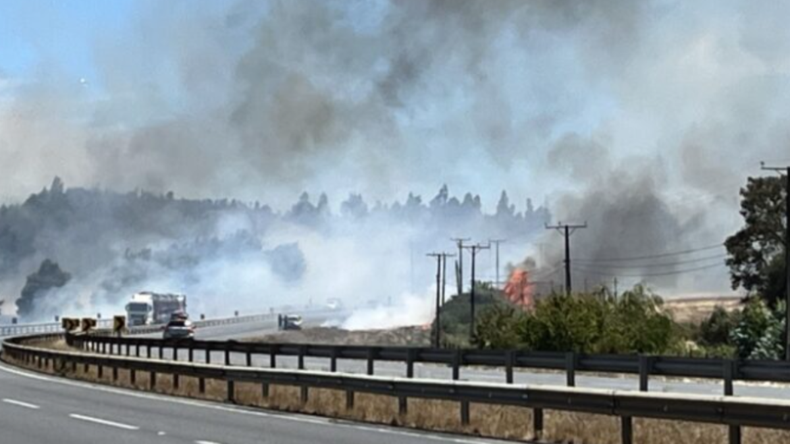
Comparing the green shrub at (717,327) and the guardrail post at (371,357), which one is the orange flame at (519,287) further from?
the guardrail post at (371,357)

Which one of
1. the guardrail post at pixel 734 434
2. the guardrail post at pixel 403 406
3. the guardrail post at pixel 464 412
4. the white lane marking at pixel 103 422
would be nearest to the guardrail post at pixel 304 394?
the guardrail post at pixel 403 406

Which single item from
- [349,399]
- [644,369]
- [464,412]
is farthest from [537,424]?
[644,369]

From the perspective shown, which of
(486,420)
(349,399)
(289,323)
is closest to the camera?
(486,420)

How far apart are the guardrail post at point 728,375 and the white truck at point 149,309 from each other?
300 feet

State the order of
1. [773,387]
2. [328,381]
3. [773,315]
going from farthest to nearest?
[773,315], [773,387], [328,381]

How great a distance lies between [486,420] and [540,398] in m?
2.47

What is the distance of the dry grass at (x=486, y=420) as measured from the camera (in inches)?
730

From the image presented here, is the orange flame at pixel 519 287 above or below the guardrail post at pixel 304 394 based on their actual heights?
above

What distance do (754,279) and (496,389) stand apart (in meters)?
89.8

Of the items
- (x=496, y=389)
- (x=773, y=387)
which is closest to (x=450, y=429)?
(x=496, y=389)

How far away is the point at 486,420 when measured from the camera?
21156mm

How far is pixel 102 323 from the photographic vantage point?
121 meters

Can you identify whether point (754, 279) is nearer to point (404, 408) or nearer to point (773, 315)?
point (773, 315)

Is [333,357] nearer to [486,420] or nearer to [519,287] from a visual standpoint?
[486,420]
